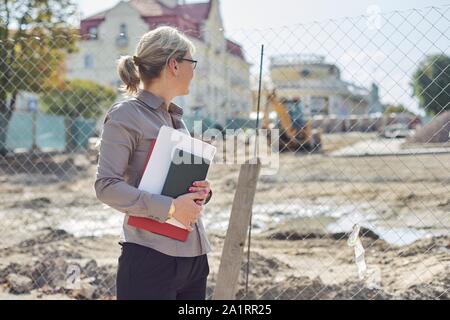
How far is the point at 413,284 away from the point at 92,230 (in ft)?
16.5

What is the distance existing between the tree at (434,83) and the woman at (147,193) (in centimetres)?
223

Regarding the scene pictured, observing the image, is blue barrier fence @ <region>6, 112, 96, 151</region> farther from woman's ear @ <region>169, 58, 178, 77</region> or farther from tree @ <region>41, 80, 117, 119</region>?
woman's ear @ <region>169, 58, 178, 77</region>

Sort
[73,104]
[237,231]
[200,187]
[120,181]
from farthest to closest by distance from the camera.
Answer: [73,104] < [237,231] < [200,187] < [120,181]

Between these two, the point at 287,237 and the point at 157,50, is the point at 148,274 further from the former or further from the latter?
the point at 287,237

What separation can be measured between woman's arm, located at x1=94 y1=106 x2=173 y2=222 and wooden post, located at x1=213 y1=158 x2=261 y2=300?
143cm

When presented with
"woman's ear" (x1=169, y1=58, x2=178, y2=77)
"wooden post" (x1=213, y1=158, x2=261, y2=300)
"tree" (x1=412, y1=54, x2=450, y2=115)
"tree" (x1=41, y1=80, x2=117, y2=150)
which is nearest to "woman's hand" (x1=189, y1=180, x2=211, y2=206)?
"woman's ear" (x1=169, y1=58, x2=178, y2=77)

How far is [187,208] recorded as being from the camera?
2324 millimetres

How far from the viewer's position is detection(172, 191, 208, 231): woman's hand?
232 centimetres

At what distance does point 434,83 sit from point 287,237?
11.6ft

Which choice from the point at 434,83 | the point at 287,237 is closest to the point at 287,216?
the point at 287,237

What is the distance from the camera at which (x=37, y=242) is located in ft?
24.7

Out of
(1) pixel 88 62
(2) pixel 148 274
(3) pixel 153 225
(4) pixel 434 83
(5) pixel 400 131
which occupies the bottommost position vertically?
(2) pixel 148 274
